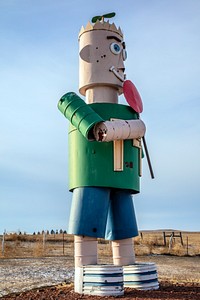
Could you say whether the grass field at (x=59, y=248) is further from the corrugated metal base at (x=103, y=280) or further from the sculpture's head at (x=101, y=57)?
the sculpture's head at (x=101, y=57)

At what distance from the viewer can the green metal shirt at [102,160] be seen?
5.82 m

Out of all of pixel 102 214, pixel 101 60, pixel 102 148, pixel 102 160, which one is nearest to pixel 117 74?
pixel 101 60

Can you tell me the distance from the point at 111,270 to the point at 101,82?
8.37 ft

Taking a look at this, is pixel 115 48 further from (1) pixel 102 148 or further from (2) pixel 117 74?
(1) pixel 102 148

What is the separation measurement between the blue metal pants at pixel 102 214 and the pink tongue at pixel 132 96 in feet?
4.01

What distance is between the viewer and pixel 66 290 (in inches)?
231

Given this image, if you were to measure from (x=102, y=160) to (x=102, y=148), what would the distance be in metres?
0.16

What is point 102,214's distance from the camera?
5.74 meters

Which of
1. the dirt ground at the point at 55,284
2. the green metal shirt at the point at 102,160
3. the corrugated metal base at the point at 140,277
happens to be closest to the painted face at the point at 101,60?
the green metal shirt at the point at 102,160

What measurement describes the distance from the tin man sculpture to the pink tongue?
0.01 metres

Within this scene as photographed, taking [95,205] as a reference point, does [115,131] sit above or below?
above

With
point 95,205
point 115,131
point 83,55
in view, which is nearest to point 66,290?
point 95,205

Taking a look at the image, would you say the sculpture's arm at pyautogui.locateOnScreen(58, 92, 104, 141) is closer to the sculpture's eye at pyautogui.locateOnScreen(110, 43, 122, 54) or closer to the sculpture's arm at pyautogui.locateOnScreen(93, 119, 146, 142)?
the sculpture's arm at pyautogui.locateOnScreen(93, 119, 146, 142)

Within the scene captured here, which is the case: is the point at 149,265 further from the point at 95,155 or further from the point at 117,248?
the point at 95,155
